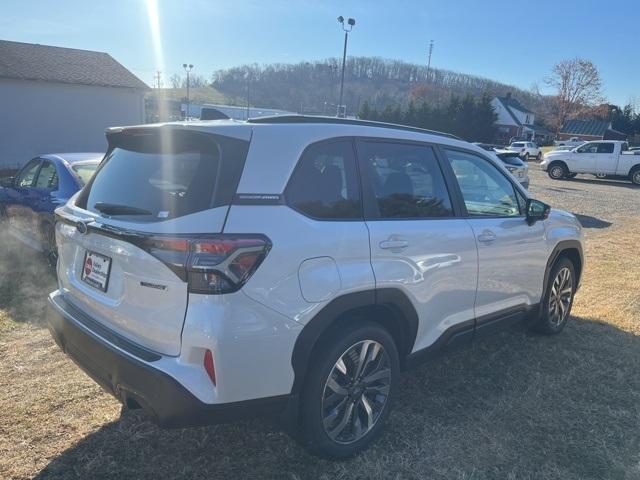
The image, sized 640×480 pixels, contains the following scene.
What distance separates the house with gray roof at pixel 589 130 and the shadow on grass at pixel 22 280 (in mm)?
80415

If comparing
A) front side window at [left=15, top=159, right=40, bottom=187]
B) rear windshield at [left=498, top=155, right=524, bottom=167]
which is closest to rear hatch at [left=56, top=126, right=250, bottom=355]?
front side window at [left=15, top=159, right=40, bottom=187]

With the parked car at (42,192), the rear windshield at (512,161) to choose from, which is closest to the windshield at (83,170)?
the parked car at (42,192)

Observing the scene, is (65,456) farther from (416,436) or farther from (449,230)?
(449,230)

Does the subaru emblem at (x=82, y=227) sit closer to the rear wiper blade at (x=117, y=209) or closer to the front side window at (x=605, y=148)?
the rear wiper blade at (x=117, y=209)

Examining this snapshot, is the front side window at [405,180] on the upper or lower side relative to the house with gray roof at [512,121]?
lower

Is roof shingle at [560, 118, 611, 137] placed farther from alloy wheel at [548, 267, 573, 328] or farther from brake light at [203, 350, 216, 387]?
brake light at [203, 350, 216, 387]

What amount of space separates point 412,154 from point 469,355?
2.01 metres

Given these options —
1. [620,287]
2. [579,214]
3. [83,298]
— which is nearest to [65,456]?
[83,298]

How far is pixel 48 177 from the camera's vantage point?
249 inches

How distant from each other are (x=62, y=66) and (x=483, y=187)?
24284mm

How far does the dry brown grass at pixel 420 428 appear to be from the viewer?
2.83 meters

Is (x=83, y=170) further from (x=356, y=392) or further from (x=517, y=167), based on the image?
(x=517, y=167)

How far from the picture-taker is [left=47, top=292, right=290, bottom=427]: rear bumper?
2273 millimetres

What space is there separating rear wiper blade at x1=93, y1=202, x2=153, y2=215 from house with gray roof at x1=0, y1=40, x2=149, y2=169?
21.3 meters
